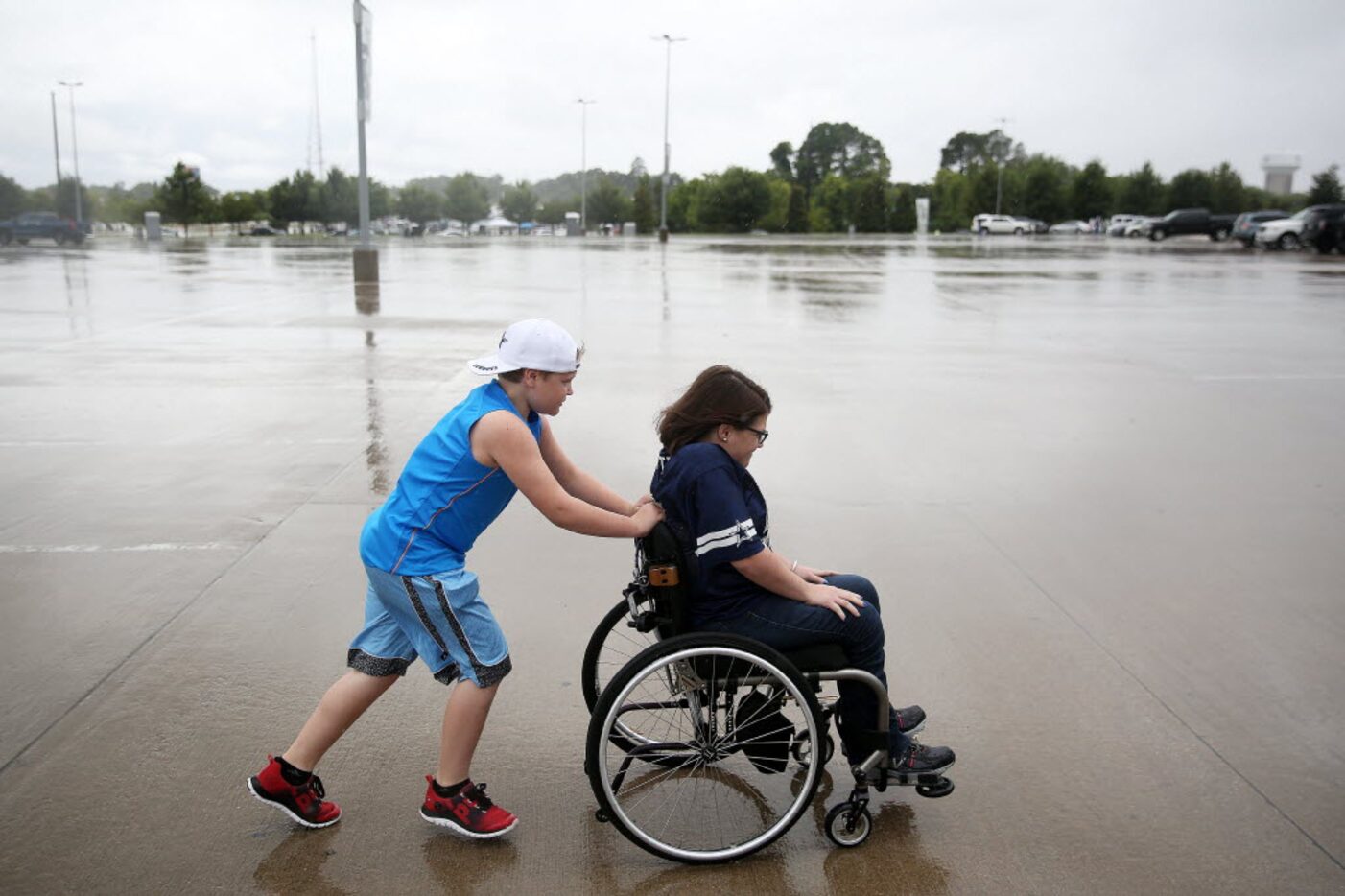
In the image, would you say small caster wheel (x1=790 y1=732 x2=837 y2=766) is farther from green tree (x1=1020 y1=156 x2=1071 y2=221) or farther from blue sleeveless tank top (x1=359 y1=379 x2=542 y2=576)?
green tree (x1=1020 y1=156 x2=1071 y2=221)

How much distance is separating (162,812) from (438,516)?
1.20 meters

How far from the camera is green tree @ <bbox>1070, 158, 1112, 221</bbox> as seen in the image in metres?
84.9

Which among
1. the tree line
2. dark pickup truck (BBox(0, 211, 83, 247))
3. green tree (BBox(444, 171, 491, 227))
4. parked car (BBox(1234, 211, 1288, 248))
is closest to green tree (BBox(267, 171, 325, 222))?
the tree line

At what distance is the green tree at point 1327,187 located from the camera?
196 ft

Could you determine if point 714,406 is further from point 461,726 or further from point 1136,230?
point 1136,230

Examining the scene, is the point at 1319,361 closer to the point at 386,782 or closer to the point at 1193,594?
the point at 1193,594

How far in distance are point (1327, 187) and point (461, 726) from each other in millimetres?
70104

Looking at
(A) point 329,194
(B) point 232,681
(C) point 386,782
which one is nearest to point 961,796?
(C) point 386,782

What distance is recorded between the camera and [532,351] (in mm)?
2924

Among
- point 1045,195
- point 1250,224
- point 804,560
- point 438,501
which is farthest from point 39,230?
point 1045,195

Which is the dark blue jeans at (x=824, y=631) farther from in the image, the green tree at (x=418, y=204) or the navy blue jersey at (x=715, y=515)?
the green tree at (x=418, y=204)

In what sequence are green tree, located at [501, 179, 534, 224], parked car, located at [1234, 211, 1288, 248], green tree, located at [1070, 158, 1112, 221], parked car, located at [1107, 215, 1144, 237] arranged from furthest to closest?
green tree, located at [501, 179, 534, 224] < green tree, located at [1070, 158, 1112, 221] < parked car, located at [1107, 215, 1144, 237] < parked car, located at [1234, 211, 1288, 248]

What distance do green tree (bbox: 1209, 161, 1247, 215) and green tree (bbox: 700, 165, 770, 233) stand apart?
112ft

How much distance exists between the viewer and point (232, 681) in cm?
394
